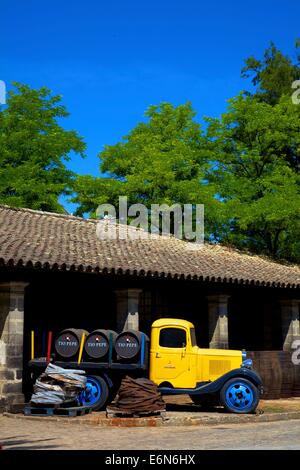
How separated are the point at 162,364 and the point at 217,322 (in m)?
5.99

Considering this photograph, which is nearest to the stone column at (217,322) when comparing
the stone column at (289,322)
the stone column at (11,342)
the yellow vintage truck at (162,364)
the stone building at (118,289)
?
the stone building at (118,289)

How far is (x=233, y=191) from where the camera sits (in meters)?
30.5

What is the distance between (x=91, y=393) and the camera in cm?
1369

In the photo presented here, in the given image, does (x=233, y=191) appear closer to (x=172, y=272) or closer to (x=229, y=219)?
(x=229, y=219)

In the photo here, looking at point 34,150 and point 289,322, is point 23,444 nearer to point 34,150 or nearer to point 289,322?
point 289,322

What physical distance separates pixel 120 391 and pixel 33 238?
21.3 ft

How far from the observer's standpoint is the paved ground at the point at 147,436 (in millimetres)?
9117

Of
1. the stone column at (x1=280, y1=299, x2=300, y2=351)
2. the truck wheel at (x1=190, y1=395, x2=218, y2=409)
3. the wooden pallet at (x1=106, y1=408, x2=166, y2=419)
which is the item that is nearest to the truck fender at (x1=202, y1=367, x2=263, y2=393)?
the truck wheel at (x1=190, y1=395, x2=218, y2=409)

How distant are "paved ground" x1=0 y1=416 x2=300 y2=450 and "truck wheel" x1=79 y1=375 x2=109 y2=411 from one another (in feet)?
5.01

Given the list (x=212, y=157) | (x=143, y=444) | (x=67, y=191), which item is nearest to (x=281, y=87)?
(x=212, y=157)

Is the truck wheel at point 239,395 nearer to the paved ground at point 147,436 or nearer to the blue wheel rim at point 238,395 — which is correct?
the blue wheel rim at point 238,395

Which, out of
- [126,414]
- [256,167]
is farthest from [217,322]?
[256,167]

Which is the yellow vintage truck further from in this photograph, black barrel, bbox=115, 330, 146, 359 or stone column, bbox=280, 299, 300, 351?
stone column, bbox=280, 299, 300, 351

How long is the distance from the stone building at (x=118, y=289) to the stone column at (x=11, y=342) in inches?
0.9
